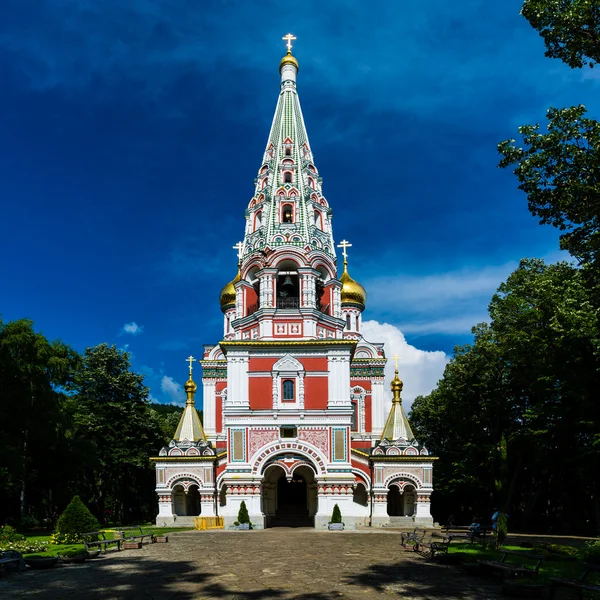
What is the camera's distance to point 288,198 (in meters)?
31.4

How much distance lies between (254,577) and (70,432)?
19.7 metres

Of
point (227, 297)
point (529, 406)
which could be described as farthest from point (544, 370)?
point (227, 297)

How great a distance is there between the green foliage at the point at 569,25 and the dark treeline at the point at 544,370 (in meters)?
0.02

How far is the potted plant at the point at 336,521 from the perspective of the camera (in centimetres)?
2467

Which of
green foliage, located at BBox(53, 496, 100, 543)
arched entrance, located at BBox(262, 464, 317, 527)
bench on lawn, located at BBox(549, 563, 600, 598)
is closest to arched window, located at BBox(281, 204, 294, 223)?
arched entrance, located at BBox(262, 464, 317, 527)

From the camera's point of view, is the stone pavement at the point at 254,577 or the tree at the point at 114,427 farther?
the tree at the point at 114,427

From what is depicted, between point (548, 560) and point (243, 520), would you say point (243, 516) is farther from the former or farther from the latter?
point (548, 560)

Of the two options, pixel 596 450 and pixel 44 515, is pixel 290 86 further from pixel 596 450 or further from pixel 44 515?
pixel 44 515

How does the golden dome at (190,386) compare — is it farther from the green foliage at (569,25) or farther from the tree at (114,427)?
the green foliage at (569,25)

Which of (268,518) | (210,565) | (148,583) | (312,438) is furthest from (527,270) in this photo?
(148,583)

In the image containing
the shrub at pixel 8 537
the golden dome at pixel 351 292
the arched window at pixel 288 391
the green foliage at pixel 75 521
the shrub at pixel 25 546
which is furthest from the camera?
the golden dome at pixel 351 292

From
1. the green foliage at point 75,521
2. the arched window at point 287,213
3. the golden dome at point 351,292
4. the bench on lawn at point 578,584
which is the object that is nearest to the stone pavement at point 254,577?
the bench on lawn at point 578,584

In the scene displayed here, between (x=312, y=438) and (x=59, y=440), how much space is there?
1128 cm

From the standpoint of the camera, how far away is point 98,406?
35.6 m
